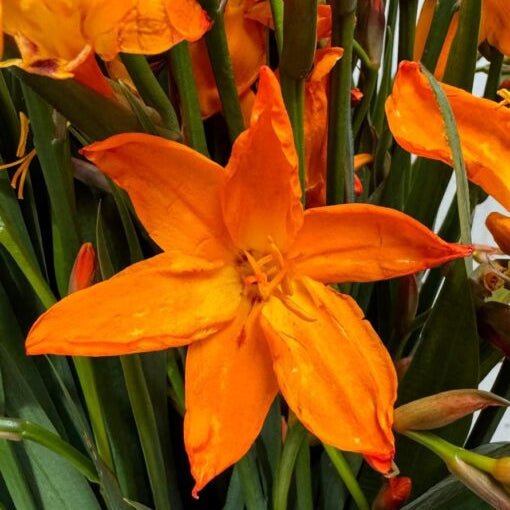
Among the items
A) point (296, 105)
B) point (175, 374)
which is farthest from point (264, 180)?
point (175, 374)

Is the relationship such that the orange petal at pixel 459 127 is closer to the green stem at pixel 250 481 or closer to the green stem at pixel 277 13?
the green stem at pixel 277 13

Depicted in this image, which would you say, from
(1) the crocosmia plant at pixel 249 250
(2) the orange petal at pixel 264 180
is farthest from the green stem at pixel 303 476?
(2) the orange petal at pixel 264 180

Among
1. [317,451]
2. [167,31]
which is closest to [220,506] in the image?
[317,451]

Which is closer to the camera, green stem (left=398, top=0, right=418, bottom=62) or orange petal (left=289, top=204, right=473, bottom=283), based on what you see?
orange petal (left=289, top=204, right=473, bottom=283)

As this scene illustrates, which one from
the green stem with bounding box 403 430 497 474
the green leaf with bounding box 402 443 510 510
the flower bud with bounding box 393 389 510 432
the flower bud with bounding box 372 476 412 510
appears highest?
the flower bud with bounding box 393 389 510 432

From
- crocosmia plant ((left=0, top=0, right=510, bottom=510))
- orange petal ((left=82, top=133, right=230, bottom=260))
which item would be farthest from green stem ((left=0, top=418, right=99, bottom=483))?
orange petal ((left=82, top=133, right=230, bottom=260))

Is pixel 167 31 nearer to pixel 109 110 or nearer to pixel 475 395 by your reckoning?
pixel 109 110

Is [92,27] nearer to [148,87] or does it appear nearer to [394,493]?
[148,87]

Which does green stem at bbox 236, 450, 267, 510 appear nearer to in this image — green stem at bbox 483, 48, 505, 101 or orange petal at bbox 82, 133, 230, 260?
orange petal at bbox 82, 133, 230, 260
